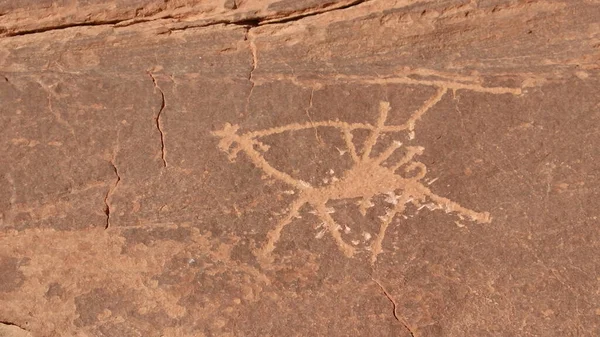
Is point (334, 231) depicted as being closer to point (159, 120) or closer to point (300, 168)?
point (300, 168)

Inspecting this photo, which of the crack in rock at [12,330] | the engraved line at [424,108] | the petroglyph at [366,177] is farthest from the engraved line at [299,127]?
the crack in rock at [12,330]

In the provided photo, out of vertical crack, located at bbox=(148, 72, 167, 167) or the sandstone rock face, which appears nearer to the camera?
the sandstone rock face

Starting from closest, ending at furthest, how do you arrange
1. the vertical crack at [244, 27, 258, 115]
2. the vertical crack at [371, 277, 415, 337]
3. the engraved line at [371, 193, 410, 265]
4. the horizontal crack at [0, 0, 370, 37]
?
1. the vertical crack at [371, 277, 415, 337]
2. the engraved line at [371, 193, 410, 265]
3. the vertical crack at [244, 27, 258, 115]
4. the horizontal crack at [0, 0, 370, 37]

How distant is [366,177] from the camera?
2049mm

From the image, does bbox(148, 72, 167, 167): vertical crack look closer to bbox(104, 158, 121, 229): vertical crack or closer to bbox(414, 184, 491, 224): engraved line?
bbox(104, 158, 121, 229): vertical crack

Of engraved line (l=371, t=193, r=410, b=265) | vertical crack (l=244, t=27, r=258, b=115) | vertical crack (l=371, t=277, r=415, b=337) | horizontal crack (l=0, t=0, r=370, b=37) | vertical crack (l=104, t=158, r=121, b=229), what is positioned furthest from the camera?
horizontal crack (l=0, t=0, r=370, b=37)

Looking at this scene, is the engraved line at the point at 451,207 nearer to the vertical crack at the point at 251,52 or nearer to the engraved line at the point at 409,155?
the engraved line at the point at 409,155

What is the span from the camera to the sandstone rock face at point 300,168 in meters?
1.87

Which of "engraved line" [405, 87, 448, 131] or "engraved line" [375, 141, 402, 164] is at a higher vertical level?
"engraved line" [405, 87, 448, 131]

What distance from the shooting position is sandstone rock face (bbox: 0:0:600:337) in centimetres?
187

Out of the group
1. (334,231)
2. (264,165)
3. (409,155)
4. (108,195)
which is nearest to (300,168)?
(264,165)

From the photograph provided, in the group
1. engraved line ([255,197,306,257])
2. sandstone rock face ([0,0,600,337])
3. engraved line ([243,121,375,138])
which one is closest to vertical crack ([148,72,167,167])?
sandstone rock face ([0,0,600,337])

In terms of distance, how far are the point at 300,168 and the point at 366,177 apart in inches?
8.0

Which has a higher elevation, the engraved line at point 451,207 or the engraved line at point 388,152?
the engraved line at point 388,152
